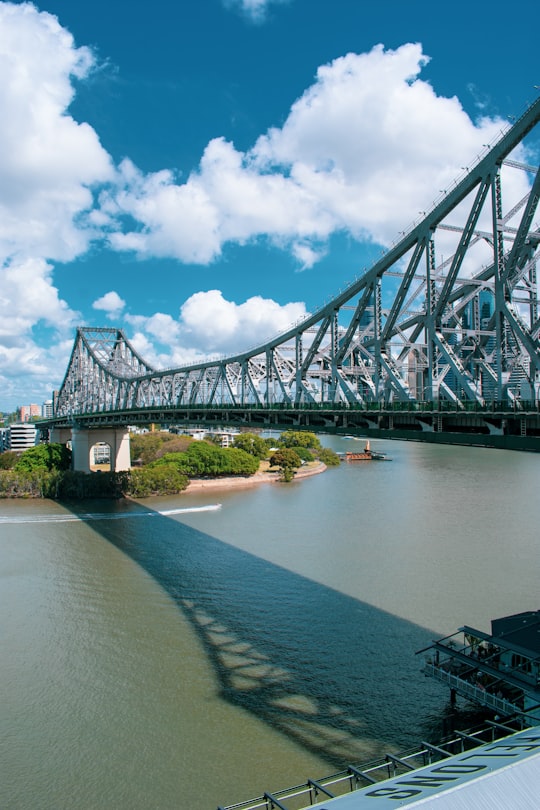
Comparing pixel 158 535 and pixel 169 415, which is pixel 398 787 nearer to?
pixel 158 535

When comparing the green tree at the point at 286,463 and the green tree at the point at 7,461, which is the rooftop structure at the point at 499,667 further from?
the green tree at the point at 7,461

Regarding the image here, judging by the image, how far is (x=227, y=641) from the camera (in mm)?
12078

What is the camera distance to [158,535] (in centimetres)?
2250

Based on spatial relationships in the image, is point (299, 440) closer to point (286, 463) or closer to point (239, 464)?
point (286, 463)

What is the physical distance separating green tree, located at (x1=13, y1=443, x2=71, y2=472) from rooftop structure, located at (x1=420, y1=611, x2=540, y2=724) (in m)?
31.0

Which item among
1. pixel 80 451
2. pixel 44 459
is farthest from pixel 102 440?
pixel 44 459

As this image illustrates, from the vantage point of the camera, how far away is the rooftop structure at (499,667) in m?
9.02

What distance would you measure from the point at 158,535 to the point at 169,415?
916 centimetres

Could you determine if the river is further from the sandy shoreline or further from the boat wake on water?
the sandy shoreline

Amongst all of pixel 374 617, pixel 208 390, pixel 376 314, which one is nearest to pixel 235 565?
pixel 374 617

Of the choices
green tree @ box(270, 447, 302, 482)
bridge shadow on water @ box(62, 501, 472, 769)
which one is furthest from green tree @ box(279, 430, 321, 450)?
bridge shadow on water @ box(62, 501, 472, 769)

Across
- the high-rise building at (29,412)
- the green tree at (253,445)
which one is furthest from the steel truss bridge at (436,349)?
the high-rise building at (29,412)

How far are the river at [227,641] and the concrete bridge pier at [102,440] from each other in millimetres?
15908

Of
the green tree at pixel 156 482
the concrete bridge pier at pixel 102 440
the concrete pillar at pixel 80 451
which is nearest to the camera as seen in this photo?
the green tree at pixel 156 482
